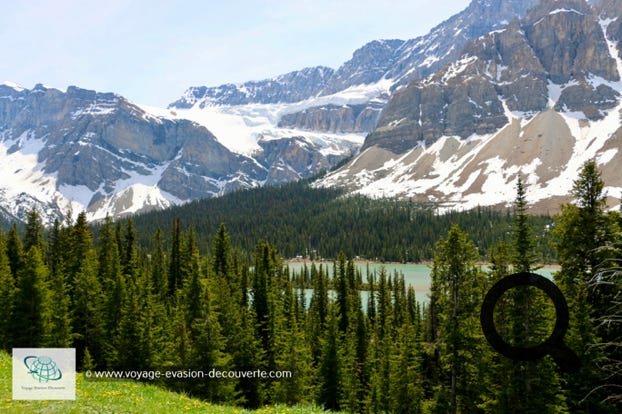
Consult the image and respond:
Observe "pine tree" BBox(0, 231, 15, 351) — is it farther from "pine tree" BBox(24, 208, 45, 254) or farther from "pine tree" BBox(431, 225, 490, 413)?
"pine tree" BBox(431, 225, 490, 413)

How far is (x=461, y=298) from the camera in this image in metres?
28.9

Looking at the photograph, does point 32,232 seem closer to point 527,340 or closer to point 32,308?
point 32,308

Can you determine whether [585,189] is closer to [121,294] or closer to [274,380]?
[274,380]

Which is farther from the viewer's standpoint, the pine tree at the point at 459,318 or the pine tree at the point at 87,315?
the pine tree at the point at 87,315

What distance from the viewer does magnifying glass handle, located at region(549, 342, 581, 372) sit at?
25250 millimetres

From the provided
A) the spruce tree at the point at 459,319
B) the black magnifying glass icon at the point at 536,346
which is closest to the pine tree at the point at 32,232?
the spruce tree at the point at 459,319

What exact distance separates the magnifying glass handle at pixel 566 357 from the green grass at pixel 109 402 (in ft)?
45.2

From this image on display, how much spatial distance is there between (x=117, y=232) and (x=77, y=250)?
39.7 ft

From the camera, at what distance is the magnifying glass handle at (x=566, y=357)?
25250mm

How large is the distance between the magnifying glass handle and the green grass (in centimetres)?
1377

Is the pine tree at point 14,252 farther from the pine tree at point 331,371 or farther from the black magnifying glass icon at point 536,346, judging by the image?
the black magnifying glass icon at point 536,346

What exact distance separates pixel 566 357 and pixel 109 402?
22463 millimetres

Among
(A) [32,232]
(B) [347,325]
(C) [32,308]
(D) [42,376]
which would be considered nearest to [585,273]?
(D) [42,376]

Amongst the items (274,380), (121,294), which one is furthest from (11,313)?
(274,380)
